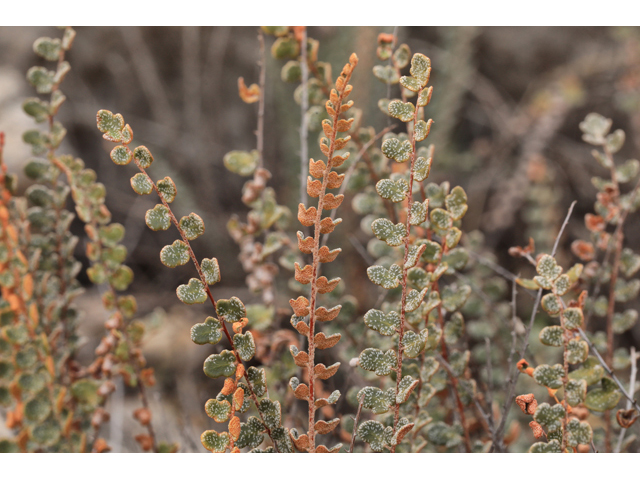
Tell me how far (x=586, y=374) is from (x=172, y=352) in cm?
93

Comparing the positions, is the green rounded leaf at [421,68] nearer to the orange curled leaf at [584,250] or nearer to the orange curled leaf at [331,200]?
the orange curled leaf at [331,200]

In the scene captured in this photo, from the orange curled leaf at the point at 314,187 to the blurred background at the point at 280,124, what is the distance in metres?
0.59

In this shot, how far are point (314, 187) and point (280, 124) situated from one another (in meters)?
0.98

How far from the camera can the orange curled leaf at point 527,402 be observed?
33 cm

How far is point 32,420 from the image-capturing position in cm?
44

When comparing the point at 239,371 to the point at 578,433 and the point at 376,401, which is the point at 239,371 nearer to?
the point at 376,401

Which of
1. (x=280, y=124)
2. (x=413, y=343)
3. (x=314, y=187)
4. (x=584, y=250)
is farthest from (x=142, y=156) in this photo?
(x=280, y=124)

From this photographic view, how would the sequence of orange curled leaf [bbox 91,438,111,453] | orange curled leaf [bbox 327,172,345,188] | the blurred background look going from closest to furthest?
1. orange curled leaf [bbox 327,172,345,188]
2. orange curled leaf [bbox 91,438,111,453]
3. the blurred background

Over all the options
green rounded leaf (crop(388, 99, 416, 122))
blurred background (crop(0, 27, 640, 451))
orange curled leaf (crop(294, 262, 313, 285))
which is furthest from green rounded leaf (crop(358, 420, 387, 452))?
blurred background (crop(0, 27, 640, 451))

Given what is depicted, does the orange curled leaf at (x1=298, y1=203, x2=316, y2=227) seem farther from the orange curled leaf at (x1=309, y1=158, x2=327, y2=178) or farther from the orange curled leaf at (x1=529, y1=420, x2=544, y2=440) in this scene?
the orange curled leaf at (x1=529, y1=420, x2=544, y2=440)

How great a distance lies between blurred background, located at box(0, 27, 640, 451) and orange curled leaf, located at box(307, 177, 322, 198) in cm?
59

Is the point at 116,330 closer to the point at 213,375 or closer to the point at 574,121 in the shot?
the point at 213,375

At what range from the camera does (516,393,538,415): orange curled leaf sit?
33 cm

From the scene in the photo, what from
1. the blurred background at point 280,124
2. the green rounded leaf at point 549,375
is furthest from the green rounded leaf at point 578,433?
the blurred background at point 280,124
